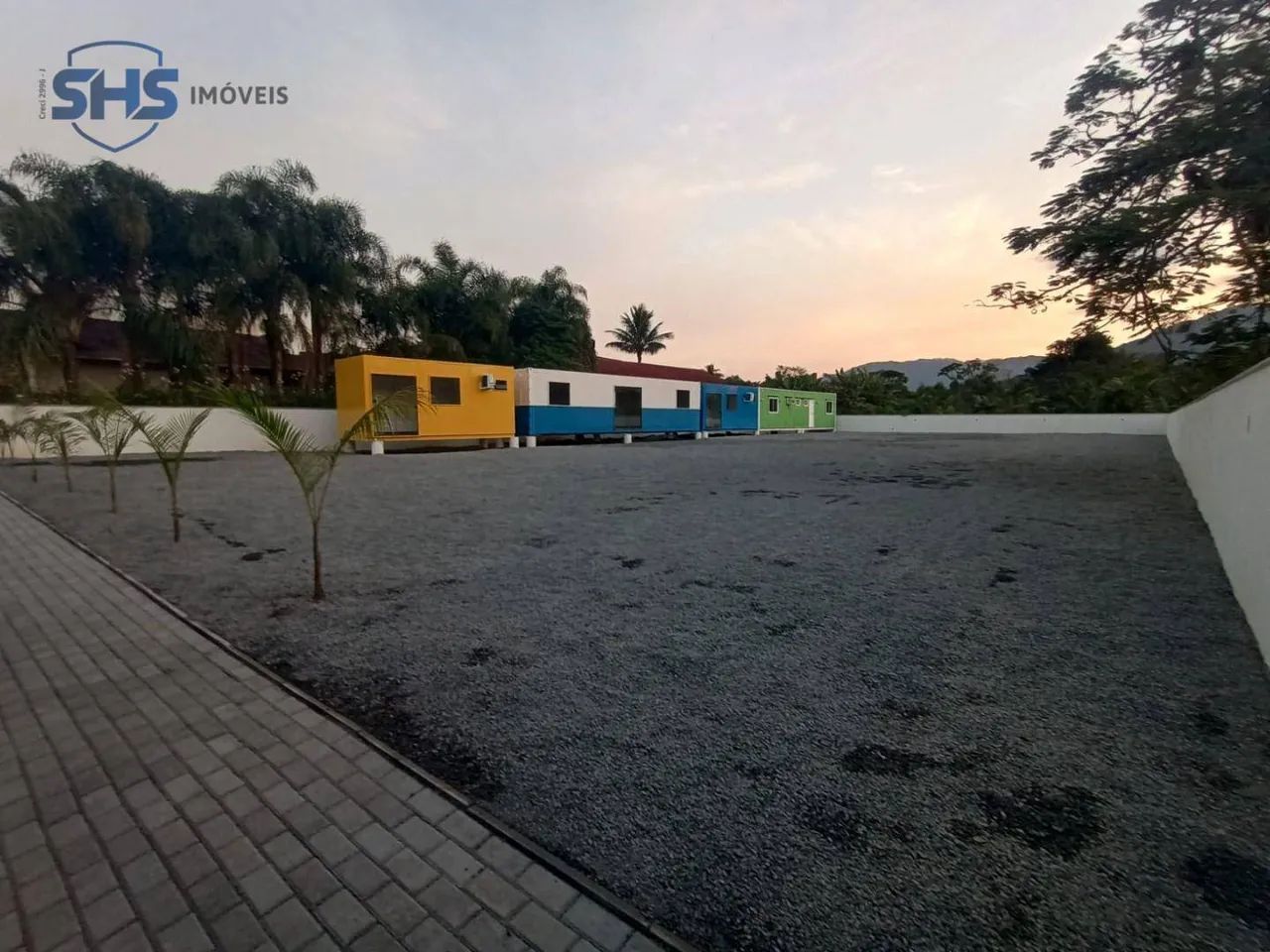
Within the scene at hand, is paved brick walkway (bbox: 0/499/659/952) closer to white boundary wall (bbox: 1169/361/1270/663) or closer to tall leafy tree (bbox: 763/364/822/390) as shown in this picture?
white boundary wall (bbox: 1169/361/1270/663)

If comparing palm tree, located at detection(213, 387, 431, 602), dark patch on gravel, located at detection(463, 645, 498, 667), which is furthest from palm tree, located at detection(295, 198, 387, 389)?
dark patch on gravel, located at detection(463, 645, 498, 667)

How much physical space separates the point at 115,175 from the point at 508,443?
41.8 ft

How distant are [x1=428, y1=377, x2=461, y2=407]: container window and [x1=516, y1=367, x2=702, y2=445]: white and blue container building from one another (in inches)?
90.7

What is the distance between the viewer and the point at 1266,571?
2.72m

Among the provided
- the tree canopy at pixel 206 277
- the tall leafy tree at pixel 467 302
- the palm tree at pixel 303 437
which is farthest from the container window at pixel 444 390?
the palm tree at pixel 303 437

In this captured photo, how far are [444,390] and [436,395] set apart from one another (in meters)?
0.33

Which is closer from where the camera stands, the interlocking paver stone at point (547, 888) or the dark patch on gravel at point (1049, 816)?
the interlocking paver stone at point (547, 888)

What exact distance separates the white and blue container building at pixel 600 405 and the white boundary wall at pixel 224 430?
6226 mm

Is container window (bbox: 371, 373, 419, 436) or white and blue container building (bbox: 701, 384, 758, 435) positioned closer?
container window (bbox: 371, 373, 419, 436)

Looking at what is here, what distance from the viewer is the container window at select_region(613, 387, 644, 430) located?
67.8 ft

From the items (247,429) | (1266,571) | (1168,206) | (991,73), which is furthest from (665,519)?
(247,429)

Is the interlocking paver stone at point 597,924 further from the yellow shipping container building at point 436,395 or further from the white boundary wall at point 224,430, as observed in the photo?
the white boundary wall at point 224,430

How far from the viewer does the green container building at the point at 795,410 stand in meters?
27.5

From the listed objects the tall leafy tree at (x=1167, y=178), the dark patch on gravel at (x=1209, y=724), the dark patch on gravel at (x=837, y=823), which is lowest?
the dark patch on gravel at (x=837, y=823)
